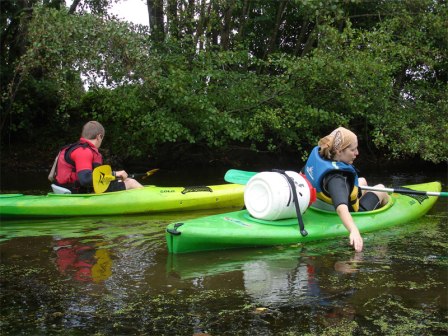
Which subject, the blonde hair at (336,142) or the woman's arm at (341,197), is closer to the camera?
the woman's arm at (341,197)

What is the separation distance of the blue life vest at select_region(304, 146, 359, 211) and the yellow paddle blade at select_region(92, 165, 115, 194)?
2.28m

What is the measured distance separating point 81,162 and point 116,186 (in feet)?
2.48

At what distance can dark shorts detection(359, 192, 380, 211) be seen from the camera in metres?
5.39

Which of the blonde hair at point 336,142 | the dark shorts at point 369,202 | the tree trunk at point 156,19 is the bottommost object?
the dark shorts at point 369,202

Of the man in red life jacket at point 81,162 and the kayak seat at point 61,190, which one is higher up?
the man in red life jacket at point 81,162

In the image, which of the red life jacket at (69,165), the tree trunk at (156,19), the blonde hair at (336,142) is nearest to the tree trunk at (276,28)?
the tree trunk at (156,19)

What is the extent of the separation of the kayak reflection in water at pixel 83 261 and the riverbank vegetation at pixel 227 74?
14.0ft

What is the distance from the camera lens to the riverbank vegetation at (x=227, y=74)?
8516mm

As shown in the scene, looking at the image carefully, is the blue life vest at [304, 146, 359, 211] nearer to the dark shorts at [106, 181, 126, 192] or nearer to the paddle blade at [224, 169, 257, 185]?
the paddle blade at [224, 169, 257, 185]

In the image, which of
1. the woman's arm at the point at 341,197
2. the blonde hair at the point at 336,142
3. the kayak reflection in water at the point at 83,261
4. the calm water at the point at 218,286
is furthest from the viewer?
the blonde hair at the point at 336,142

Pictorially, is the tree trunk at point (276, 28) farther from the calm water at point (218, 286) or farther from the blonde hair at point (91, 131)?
the calm water at point (218, 286)

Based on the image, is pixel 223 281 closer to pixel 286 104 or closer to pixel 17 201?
pixel 17 201

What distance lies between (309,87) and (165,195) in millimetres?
3941

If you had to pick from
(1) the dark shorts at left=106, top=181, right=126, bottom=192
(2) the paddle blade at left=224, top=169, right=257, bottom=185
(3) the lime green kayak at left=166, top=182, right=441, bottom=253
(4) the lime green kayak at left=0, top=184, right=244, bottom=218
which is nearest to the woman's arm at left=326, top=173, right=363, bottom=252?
(3) the lime green kayak at left=166, top=182, right=441, bottom=253
